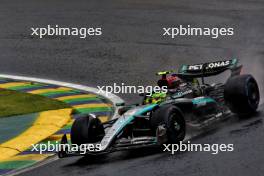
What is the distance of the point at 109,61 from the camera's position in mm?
17891

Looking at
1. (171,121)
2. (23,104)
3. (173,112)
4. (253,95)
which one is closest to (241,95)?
(253,95)

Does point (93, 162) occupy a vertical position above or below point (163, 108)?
below

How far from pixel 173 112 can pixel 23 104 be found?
4.45 m

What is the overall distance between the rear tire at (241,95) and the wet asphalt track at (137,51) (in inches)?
9.7

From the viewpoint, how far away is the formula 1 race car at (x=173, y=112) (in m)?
10.5

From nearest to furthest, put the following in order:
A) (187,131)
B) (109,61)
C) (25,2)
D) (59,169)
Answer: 1. (59,169)
2. (187,131)
3. (109,61)
4. (25,2)

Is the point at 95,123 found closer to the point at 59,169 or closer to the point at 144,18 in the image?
the point at 59,169

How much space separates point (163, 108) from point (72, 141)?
1.43 metres

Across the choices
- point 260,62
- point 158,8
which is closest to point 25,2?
point 158,8

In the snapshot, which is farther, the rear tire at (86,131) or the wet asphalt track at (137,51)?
the rear tire at (86,131)

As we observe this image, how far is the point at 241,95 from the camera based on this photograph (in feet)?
39.6

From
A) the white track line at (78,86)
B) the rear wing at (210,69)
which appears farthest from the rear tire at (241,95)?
the white track line at (78,86)

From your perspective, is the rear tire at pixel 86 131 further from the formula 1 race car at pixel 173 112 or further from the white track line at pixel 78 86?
the white track line at pixel 78 86

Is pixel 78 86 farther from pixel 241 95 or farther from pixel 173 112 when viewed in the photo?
pixel 173 112
